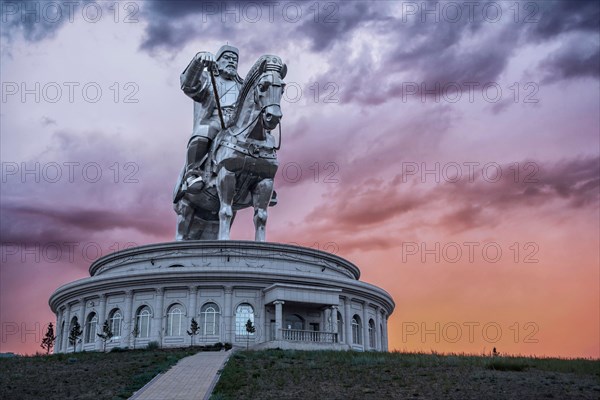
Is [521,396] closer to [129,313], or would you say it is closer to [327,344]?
[327,344]

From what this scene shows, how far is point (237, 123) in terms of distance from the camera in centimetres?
4000

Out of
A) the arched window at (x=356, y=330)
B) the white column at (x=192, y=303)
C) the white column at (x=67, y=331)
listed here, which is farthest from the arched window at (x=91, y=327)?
the arched window at (x=356, y=330)

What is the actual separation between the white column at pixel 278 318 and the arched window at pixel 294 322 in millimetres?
1551

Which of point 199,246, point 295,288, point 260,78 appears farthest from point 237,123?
point 295,288

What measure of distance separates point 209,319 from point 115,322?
569cm

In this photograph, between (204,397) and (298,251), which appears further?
(298,251)

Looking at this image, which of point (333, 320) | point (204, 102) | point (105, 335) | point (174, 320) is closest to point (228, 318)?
point (174, 320)

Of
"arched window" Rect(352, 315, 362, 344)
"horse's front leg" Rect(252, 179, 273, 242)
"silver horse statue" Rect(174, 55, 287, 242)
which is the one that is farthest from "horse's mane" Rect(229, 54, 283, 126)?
"arched window" Rect(352, 315, 362, 344)

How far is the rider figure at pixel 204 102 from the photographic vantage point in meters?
43.1

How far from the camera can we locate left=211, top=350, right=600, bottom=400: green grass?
66.4 ft

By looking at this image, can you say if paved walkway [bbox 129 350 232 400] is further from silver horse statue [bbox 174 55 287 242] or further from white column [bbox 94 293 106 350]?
silver horse statue [bbox 174 55 287 242]

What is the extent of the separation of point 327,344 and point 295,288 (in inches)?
128

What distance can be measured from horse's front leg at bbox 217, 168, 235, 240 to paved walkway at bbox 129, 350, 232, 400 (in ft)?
42.9

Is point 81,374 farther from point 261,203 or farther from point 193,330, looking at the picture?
point 261,203
